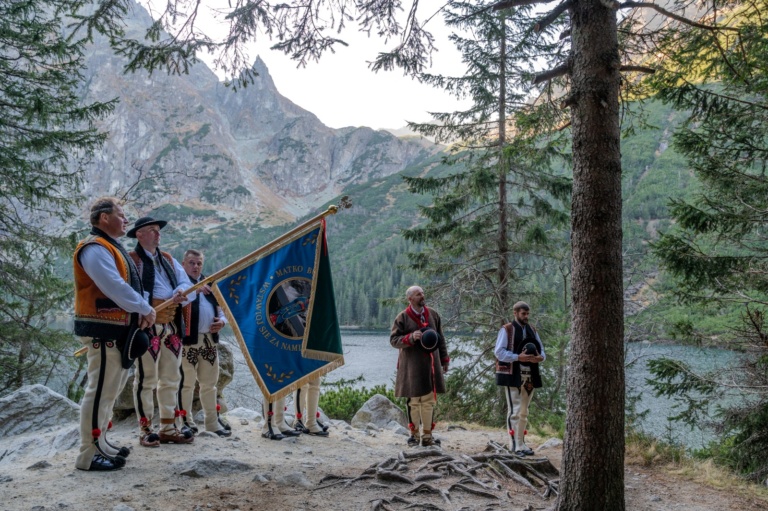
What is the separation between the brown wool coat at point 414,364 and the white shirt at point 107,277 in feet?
10.4

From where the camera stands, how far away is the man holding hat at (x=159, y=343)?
5.05 m

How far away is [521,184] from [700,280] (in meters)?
5.66

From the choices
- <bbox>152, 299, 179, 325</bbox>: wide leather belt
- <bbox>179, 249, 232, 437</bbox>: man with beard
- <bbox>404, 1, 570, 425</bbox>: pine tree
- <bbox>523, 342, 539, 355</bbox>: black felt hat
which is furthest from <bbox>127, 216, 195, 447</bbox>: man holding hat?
<bbox>404, 1, 570, 425</bbox>: pine tree

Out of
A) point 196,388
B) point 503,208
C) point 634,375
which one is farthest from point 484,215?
point 634,375

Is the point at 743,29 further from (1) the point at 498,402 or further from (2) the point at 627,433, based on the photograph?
(1) the point at 498,402

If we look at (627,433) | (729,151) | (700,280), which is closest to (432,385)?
(627,433)

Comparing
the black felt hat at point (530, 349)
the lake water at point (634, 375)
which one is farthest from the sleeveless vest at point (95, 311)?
the black felt hat at point (530, 349)

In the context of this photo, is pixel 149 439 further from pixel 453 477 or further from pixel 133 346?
pixel 453 477

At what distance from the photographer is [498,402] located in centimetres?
1200

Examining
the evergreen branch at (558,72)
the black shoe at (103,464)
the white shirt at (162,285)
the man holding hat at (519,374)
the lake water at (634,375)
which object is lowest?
the lake water at (634,375)

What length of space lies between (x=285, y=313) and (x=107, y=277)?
5.65 ft

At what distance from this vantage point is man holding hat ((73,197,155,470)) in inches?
163

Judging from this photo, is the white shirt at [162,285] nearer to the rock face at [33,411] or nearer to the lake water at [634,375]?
the lake water at [634,375]

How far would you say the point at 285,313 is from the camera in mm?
5266
